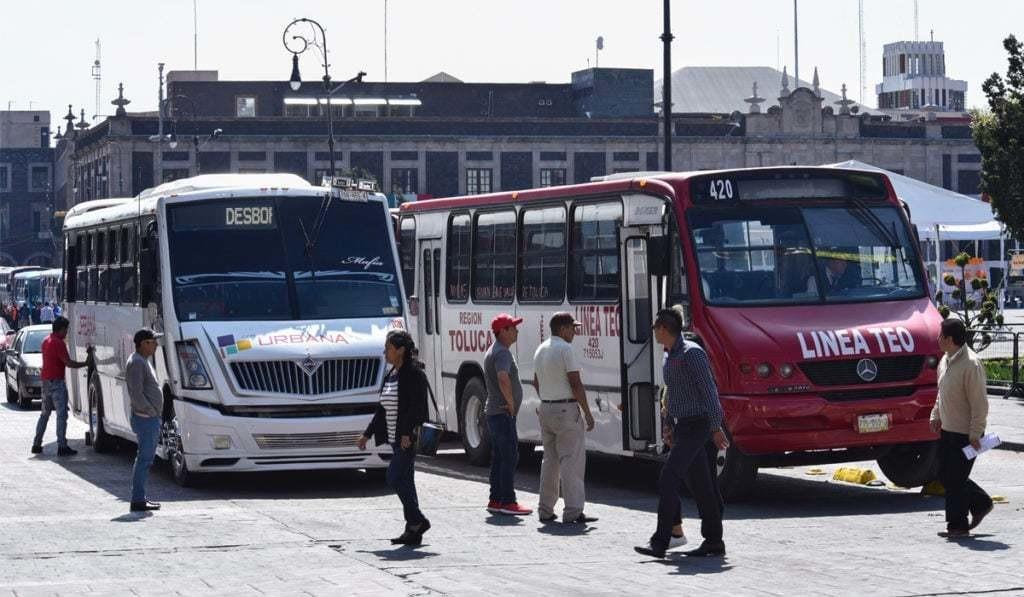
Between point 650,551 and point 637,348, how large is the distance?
4866 mm

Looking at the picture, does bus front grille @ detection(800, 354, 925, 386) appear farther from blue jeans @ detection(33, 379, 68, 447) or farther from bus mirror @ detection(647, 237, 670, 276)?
blue jeans @ detection(33, 379, 68, 447)

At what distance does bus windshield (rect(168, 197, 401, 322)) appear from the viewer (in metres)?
19.0

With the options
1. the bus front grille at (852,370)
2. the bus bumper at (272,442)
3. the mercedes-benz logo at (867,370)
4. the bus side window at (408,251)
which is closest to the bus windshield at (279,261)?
the bus bumper at (272,442)

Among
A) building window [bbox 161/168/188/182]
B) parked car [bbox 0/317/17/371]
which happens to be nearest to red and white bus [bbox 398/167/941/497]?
parked car [bbox 0/317/17/371]

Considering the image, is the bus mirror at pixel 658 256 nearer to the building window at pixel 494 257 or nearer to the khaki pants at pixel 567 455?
the khaki pants at pixel 567 455

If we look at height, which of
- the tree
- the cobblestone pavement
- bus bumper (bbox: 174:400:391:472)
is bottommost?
the cobblestone pavement

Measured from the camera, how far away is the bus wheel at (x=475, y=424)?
21031mm

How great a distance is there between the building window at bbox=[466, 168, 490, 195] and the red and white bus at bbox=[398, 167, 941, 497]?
99192 millimetres

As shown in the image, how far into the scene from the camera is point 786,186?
687 inches

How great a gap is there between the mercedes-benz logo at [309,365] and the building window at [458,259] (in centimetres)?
369

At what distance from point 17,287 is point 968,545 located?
82466 millimetres

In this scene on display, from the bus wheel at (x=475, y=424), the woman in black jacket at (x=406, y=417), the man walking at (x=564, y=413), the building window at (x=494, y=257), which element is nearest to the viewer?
the woman in black jacket at (x=406, y=417)

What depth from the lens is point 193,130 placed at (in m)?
109

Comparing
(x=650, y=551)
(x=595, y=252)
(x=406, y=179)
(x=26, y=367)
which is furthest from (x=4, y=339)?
(x=406, y=179)
